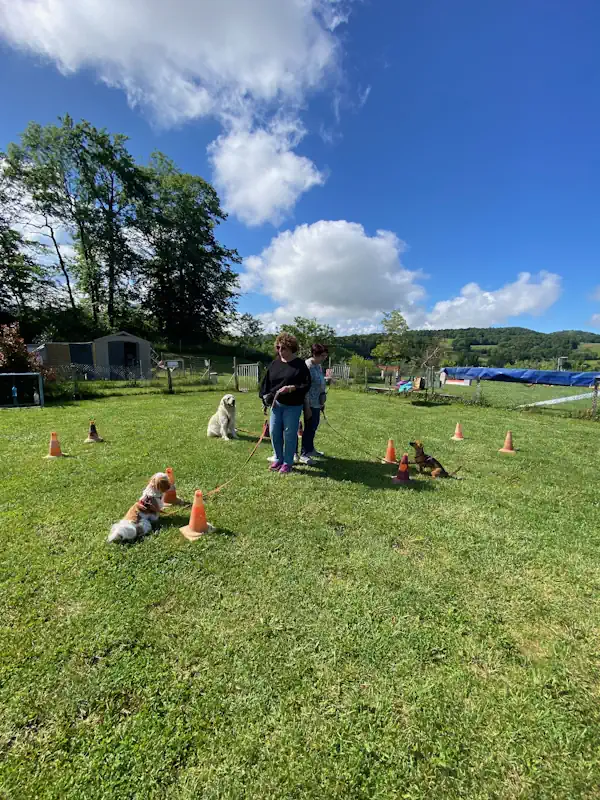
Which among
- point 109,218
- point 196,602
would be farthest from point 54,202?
point 196,602

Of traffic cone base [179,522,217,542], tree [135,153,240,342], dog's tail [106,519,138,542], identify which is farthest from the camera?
tree [135,153,240,342]

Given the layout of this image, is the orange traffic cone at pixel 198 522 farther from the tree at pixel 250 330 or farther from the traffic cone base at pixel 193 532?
the tree at pixel 250 330

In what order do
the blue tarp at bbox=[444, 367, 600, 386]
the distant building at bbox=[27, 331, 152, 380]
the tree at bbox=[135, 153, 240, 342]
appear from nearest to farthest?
the blue tarp at bbox=[444, 367, 600, 386]
the distant building at bbox=[27, 331, 152, 380]
the tree at bbox=[135, 153, 240, 342]

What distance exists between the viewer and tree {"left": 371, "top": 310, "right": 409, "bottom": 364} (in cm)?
5334

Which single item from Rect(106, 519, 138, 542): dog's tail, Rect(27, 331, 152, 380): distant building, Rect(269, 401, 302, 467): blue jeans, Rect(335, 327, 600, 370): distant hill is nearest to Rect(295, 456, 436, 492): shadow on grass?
Rect(269, 401, 302, 467): blue jeans

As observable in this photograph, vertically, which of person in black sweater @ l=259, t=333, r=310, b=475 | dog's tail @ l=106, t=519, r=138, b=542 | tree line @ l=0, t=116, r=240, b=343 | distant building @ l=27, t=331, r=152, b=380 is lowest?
dog's tail @ l=106, t=519, r=138, b=542

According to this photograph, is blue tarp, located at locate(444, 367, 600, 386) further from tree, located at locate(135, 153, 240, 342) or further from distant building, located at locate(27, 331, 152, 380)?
tree, located at locate(135, 153, 240, 342)

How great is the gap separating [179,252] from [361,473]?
146ft

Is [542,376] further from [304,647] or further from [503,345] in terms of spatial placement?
[503,345]

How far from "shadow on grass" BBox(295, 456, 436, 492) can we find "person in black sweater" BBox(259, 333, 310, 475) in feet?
1.75

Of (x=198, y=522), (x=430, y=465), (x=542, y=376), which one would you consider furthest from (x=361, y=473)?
(x=542, y=376)

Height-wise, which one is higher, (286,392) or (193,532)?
(286,392)

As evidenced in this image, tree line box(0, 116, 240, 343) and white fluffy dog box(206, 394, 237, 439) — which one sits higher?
tree line box(0, 116, 240, 343)

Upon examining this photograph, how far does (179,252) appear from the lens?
42781mm
